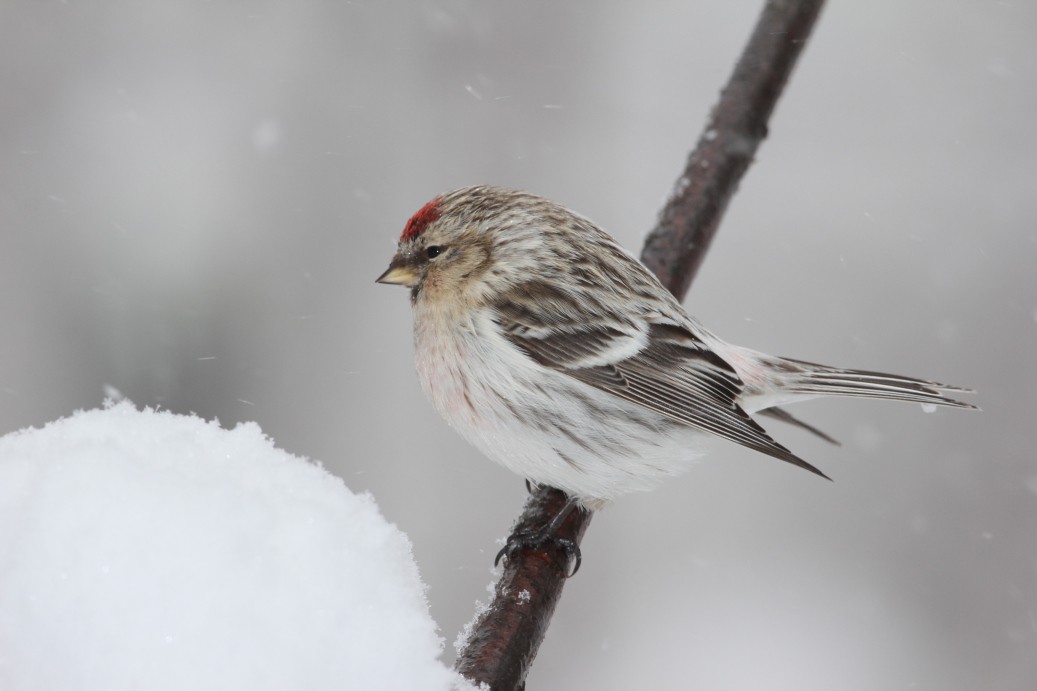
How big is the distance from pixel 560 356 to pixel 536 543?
56cm

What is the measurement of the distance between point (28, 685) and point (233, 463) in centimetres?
37

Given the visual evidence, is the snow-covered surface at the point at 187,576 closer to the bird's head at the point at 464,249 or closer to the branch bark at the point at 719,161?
the branch bark at the point at 719,161

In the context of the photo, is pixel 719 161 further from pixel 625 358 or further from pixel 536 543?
pixel 536 543

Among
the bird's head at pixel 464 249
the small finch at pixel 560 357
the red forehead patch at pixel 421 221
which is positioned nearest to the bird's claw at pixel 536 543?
the small finch at pixel 560 357

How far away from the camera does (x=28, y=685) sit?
0.88 metres

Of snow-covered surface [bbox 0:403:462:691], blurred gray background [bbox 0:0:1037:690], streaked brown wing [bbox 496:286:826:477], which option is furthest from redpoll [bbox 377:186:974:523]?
blurred gray background [bbox 0:0:1037:690]

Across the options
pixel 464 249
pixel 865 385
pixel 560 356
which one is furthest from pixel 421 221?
pixel 865 385

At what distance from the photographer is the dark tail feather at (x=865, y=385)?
2.43m

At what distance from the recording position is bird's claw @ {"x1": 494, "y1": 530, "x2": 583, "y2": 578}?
2.03 meters

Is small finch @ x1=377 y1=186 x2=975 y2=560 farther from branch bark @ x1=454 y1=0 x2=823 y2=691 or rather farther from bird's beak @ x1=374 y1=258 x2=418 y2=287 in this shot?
branch bark @ x1=454 y1=0 x2=823 y2=691

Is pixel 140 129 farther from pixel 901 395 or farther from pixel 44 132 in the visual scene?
pixel 901 395

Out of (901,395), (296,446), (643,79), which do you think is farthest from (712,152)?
(643,79)

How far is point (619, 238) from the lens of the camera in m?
7.21

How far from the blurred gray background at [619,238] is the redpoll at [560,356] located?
3635mm
